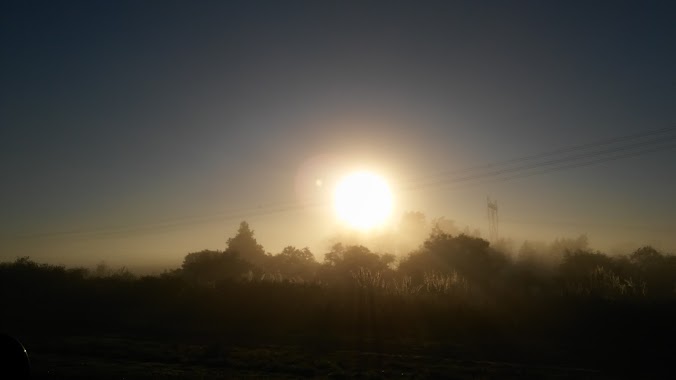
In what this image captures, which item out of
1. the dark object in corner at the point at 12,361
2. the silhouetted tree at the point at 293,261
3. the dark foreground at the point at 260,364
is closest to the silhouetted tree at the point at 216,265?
the silhouetted tree at the point at 293,261

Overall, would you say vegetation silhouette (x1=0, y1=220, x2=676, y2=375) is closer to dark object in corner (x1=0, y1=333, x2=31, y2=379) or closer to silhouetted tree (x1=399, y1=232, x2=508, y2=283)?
dark object in corner (x1=0, y1=333, x2=31, y2=379)

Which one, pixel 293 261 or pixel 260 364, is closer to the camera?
pixel 260 364

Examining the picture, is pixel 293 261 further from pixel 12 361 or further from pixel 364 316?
pixel 12 361

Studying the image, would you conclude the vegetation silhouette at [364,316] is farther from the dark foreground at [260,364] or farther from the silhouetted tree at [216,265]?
the silhouetted tree at [216,265]

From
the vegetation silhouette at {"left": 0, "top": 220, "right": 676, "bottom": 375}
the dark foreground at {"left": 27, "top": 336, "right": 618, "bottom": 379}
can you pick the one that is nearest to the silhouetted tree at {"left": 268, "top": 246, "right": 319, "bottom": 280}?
the vegetation silhouette at {"left": 0, "top": 220, "right": 676, "bottom": 375}

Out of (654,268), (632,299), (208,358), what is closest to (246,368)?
(208,358)

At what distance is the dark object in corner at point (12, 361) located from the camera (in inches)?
334

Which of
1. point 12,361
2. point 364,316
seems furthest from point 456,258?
point 12,361

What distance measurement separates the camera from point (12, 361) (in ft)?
28.0

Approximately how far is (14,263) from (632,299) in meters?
49.8

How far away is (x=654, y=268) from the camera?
2584 inches

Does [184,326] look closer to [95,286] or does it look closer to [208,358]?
[208,358]

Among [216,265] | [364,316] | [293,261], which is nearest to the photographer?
[364,316]

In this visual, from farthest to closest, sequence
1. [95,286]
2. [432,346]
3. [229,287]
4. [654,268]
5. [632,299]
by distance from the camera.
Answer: [654,268], [95,286], [229,287], [632,299], [432,346]
